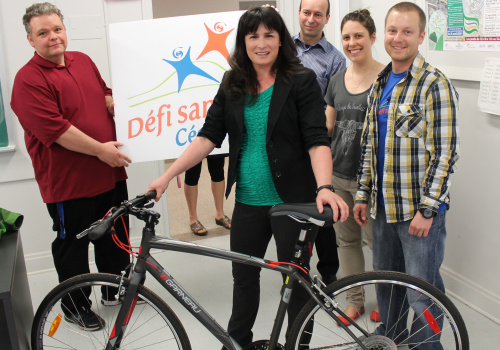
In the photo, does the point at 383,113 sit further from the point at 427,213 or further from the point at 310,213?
the point at 310,213

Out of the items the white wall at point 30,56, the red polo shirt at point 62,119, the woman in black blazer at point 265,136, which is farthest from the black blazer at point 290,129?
the white wall at point 30,56

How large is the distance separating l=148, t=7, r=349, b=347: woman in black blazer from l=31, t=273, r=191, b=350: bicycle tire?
1.04ft

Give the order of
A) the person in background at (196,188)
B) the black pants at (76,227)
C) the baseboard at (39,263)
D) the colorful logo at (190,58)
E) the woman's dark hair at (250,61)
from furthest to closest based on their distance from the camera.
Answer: the person in background at (196,188)
the baseboard at (39,263)
the colorful logo at (190,58)
the black pants at (76,227)
the woman's dark hair at (250,61)

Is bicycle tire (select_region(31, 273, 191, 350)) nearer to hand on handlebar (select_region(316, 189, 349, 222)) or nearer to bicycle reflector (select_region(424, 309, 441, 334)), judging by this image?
hand on handlebar (select_region(316, 189, 349, 222))

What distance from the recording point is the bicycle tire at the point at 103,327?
1718 millimetres

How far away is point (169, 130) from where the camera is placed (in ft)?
8.41

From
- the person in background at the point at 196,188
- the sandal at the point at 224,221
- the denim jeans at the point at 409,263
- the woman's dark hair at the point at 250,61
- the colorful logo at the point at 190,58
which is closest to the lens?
the woman's dark hair at the point at 250,61

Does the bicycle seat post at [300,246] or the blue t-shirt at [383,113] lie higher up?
the blue t-shirt at [383,113]

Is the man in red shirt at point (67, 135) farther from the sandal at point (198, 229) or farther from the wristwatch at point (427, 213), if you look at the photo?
the wristwatch at point (427, 213)

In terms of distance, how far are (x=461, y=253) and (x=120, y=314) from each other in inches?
69.5

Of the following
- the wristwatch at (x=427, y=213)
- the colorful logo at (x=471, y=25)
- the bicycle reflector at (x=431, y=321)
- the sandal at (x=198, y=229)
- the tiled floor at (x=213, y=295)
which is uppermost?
the colorful logo at (x=471, y=25)

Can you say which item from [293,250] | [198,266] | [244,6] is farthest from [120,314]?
[244,6]

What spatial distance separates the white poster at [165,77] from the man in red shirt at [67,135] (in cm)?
10

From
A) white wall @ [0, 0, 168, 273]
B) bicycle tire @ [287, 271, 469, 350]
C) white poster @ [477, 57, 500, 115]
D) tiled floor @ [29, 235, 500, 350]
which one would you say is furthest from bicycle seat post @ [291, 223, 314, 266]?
white wall @ [0, 0, 168, 273]
